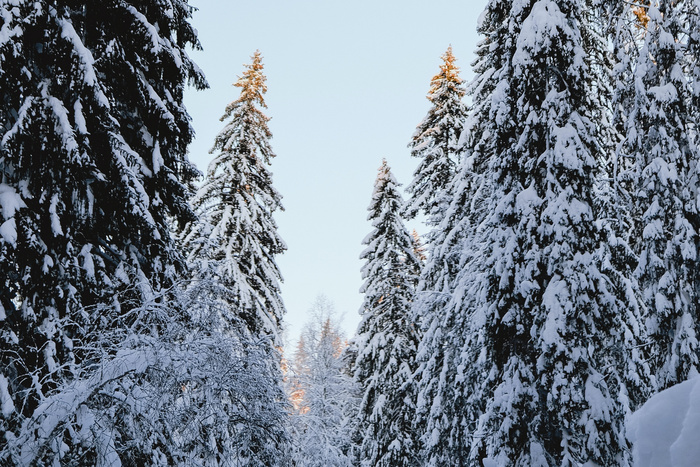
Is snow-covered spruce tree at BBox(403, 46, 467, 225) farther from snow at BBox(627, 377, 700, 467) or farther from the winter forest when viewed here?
snow at BBox(627, 377, 700, 467)

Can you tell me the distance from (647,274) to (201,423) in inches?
433

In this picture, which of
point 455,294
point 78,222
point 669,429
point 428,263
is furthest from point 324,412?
point 669,429

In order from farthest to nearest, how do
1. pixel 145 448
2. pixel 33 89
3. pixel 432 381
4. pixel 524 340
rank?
Result: pixel 432 381, pixel 524 340, pixel 33 89, pixel 145 448

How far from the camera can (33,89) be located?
6738mm

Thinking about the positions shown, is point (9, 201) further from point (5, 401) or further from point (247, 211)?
point (247, 211)

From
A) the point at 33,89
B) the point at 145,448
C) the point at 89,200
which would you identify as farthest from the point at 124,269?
the point at 145,448

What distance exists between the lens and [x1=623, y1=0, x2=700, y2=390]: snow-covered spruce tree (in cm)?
1159

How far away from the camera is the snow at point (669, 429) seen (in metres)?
2.62

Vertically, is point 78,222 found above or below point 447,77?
below

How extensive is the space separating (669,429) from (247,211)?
48.8 feet

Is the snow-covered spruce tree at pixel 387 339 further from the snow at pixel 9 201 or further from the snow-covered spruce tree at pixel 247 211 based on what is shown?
the snow at pixel 9 201

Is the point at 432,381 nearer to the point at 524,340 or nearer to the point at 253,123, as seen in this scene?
the point at 524,340

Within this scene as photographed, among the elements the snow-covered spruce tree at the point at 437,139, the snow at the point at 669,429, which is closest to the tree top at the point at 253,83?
the snow-covered spruce tree at the point at 437,139

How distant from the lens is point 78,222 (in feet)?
23.5
